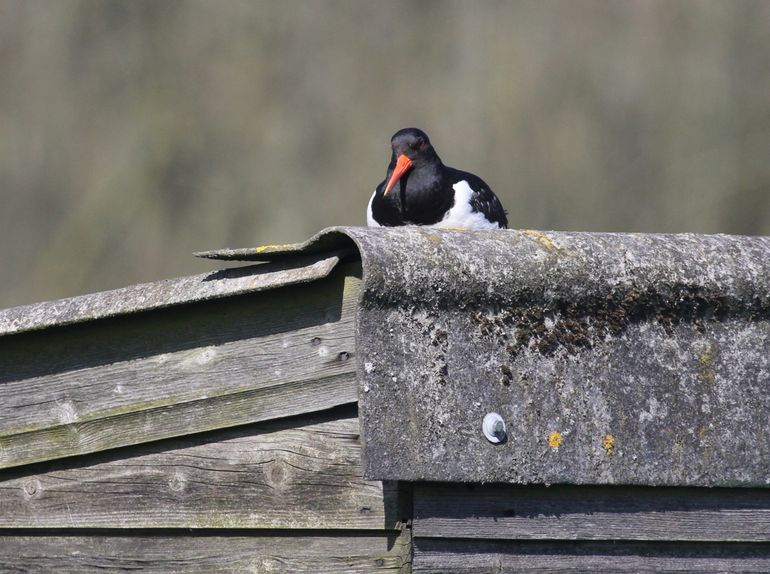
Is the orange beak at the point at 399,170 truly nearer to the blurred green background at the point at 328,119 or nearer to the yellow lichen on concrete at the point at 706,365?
the yellow lichen on concrete at the point at 706,365

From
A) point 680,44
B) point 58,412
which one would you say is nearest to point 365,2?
point 680,44

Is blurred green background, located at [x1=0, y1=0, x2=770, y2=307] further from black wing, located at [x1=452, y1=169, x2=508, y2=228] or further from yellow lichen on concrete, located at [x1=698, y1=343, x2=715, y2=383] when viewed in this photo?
yellow lichen on concrete, located at [x1=698, y1=343, x2=715, y2=383]

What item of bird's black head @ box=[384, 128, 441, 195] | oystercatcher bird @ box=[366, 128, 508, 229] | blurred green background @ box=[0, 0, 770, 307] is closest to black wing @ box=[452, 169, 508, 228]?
oystercatcher bird @ box=[366, 128, 508, 229]

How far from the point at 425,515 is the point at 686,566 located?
0.90 m

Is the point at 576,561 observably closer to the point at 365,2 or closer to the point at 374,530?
the point at 374,530

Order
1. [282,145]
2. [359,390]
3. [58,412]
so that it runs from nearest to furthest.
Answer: [359,390] → [58,412] → [282,145]

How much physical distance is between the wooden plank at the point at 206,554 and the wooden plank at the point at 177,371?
0.31m

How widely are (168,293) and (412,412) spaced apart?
978 mm

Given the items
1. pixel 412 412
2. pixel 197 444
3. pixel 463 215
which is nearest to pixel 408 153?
pixel 463 215

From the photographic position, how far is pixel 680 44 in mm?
15320

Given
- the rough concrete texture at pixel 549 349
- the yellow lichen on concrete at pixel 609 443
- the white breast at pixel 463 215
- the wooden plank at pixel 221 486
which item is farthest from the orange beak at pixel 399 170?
the yellow lichen on concrete at pixel 609 443

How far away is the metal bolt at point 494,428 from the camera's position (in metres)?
3.46

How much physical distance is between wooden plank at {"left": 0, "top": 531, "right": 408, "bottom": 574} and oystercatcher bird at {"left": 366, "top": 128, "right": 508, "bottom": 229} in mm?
2348

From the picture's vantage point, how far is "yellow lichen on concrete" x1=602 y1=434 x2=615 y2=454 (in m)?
3.60
